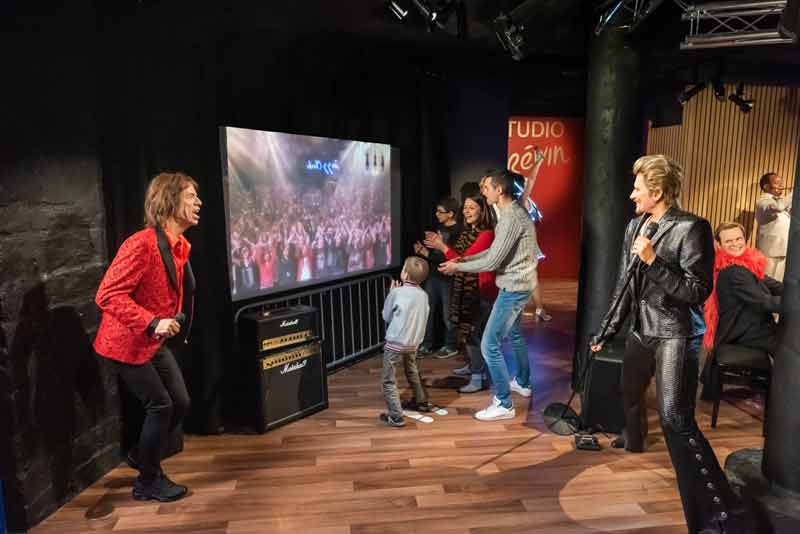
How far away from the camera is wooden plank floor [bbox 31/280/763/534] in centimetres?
274

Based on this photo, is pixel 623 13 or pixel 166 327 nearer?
pixel 166 327

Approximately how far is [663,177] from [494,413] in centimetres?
199

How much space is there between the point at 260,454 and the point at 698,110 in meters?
8.13

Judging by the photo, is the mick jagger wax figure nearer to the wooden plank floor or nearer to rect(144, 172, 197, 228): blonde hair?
rect(144, 172, 197, 228): blonde hair

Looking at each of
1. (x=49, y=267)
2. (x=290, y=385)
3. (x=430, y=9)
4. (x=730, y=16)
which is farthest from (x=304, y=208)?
(x=730, y=16)

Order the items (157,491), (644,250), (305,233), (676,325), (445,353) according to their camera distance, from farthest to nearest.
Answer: (445,353)
(305,233)
(157,491)
(676,325)
(644,250)

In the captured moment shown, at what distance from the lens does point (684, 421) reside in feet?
8.47

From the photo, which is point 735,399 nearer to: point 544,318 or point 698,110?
point 544,318

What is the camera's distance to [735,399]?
429 centimetres

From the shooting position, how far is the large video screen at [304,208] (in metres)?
4.04

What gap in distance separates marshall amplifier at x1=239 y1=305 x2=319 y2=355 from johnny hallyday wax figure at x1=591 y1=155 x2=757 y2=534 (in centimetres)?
206

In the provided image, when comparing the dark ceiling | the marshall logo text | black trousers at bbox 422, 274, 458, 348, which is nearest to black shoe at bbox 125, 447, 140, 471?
the marshall logo text

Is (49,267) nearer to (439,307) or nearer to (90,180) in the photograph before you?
(90,180)

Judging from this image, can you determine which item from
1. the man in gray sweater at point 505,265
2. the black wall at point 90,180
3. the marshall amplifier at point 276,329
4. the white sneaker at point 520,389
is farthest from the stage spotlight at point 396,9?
the white sneaker at point 520,389
